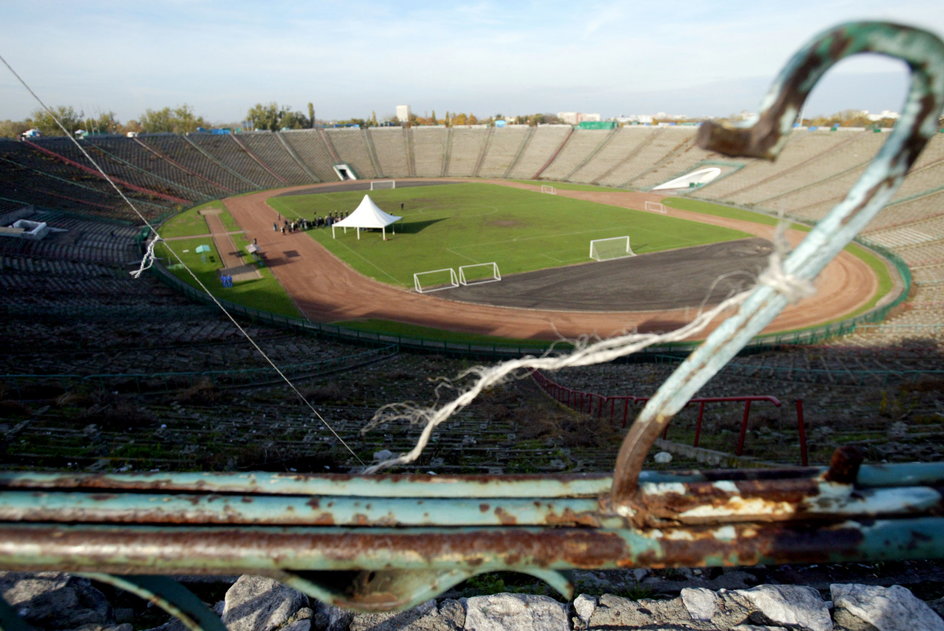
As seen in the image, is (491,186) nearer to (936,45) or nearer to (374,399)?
(374,399)

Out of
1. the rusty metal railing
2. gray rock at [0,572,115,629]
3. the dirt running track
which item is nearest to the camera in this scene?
the rusty metal railing

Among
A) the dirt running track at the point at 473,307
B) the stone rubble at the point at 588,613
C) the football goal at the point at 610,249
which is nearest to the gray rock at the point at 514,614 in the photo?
the stone rubble at the point at 588,613

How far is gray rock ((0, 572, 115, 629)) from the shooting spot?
11.9 feet

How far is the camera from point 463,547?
5.71 ft

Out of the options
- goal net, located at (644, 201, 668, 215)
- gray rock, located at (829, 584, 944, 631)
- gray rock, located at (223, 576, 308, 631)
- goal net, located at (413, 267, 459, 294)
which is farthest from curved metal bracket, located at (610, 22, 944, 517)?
goal net, located at (644, 201, 668, 215)

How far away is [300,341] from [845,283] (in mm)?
26848

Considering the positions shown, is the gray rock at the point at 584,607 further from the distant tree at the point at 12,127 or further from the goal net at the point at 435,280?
the distant tree at the point at 12,127

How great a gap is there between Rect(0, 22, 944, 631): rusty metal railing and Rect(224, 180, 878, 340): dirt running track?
60.3 feet

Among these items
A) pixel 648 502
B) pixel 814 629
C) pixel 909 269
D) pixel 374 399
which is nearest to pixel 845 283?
pixel 909 269

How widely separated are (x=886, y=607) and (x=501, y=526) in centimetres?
290

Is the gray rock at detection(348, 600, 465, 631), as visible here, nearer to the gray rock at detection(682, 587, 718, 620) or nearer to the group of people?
the gray rock at detection(682, 587, 718, 620)

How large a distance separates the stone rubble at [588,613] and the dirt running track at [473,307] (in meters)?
16.7

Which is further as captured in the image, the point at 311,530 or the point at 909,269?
the point at 909,269

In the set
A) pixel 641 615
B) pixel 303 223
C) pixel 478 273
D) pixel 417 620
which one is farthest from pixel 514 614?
pixel 303 223
